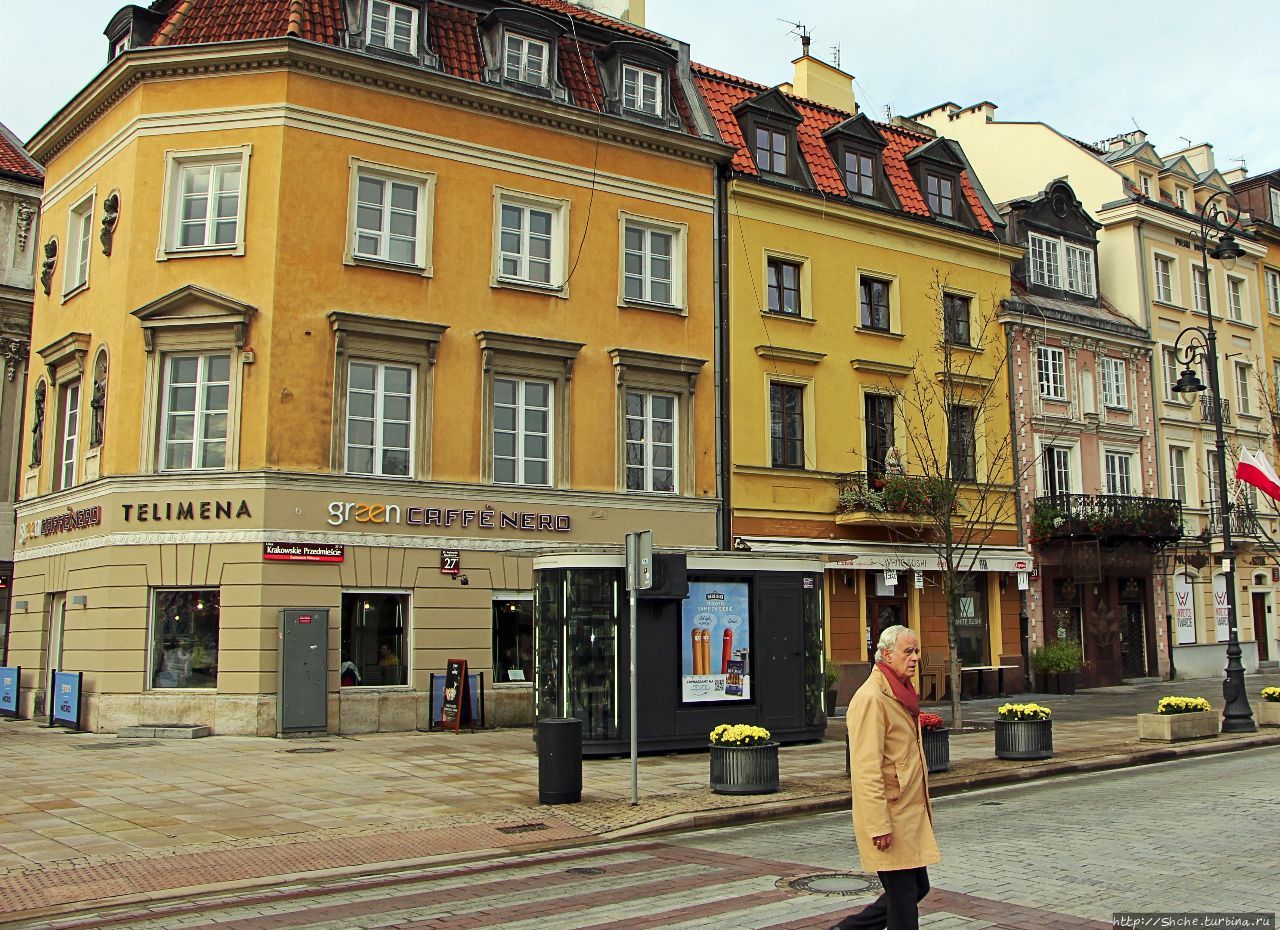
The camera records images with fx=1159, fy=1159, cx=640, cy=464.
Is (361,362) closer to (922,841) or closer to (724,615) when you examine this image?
(724,615)

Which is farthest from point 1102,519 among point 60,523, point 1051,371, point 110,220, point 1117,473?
point 60,523

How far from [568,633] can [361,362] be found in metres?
7.75

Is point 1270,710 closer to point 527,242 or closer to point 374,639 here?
point 374,639

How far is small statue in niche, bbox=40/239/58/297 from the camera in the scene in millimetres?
25094

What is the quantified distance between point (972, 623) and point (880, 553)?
407 cm

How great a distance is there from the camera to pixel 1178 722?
1909 cm

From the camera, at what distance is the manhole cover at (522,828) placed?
1173 cm

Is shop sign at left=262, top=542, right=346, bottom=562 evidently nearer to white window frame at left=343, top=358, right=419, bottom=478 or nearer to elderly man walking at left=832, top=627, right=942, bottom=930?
white window frame at left=343, top=358, right=419, bottom=478

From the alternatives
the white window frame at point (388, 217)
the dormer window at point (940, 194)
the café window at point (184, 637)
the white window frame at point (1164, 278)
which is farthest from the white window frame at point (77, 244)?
the white window frame at point (1164, 278)

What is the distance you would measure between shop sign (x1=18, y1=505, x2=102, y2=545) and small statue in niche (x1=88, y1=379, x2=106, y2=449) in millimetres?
1299

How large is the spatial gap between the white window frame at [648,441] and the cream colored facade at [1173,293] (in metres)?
17.4

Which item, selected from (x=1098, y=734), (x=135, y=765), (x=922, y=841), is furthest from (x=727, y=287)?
(x=922, y=841)

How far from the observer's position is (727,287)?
86.2ft

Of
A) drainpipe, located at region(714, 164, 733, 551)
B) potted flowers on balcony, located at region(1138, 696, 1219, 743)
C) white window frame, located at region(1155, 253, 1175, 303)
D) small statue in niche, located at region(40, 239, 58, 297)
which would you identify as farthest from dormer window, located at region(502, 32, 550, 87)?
white window frame, located at region(1155, 253, 1175, 303)
